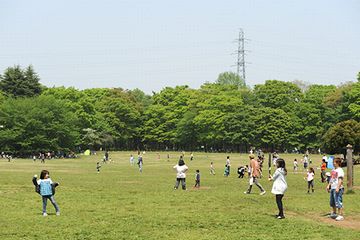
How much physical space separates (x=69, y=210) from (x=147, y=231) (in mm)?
6160

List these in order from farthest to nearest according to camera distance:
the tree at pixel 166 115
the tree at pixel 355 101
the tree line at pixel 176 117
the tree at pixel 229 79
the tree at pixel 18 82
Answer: the tree at pixel 229 79 < the tree at pixel 166 115 < the tree at pixel 18 82 < the tree at pixel 355 101 < the tree line at pixel 176 117

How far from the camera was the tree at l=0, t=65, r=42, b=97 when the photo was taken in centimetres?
11012

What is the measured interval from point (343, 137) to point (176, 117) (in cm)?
6878

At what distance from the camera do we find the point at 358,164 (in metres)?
61.6

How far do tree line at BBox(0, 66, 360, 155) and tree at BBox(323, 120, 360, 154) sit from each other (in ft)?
76.0

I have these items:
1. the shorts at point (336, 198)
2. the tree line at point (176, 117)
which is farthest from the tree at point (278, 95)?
the shorts at point (336, 198)

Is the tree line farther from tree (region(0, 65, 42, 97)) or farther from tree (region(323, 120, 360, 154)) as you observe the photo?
tree (region(323, 120, 360, 154))

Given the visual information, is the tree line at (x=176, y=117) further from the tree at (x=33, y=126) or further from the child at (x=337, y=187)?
the child at (x=337, y=187)

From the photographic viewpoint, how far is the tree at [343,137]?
62906 mm

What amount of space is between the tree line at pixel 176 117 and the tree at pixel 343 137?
23176 mm

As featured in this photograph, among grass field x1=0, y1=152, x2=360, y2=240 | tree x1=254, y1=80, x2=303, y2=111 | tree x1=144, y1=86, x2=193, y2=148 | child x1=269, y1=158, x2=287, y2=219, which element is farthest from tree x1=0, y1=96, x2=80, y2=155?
child x1=269, y1=158, x2=287, y2=219

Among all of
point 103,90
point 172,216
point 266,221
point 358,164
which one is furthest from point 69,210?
point 103,90

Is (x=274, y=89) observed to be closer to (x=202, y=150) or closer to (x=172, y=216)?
(x=202, y=150)

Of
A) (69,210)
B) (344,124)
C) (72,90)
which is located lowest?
(69,210)
